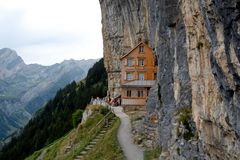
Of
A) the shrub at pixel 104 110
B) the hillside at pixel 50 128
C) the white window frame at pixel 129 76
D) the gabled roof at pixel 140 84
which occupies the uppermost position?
the white window frame at pixel 129 76

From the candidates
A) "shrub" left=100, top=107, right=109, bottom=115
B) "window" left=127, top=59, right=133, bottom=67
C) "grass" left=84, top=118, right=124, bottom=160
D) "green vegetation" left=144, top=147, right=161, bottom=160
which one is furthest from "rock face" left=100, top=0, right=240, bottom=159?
"window" left=127, top=59, right=133, bottom=67

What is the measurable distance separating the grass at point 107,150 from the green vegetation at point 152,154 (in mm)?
2456

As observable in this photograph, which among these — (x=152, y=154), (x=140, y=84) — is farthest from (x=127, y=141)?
(x=140, y=84)

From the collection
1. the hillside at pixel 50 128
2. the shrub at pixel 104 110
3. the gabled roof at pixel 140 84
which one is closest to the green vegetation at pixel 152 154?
the shrub at pixel 104 110

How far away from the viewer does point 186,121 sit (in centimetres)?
3084

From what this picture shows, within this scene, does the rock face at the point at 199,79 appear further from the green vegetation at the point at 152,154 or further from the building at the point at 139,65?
the building at the point at 139,65

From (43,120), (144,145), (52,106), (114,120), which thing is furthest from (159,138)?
(52,106)

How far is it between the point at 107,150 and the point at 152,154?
19.5ft

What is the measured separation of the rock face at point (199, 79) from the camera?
20.0 m

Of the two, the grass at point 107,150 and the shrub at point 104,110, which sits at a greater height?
the shrub at point 104,110

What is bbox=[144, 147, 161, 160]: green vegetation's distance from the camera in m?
40.6

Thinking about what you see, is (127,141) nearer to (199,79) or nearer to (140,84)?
(140,84)

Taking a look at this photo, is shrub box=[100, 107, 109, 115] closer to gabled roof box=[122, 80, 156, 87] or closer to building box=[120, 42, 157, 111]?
gabled roof box=[122, 80, 156, 87]

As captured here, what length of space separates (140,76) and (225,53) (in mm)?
53631
